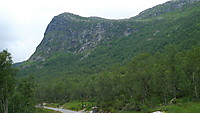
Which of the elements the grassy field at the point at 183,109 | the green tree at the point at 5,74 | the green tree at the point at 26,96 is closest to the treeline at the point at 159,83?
the grassy field at the point at 183,109

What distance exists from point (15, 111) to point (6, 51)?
19322mm

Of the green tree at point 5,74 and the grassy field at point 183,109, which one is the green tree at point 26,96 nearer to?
the green tree at point 5,74

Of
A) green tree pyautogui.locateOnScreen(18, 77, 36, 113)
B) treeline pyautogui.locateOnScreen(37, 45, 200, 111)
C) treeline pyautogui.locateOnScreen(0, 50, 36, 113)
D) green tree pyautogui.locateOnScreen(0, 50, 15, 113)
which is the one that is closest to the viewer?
green tree pyautogui.locateOnScreen(0, 50, 15, 113)

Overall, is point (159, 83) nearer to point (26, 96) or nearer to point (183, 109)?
point (183, 109)

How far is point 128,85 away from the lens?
80812 millimetres

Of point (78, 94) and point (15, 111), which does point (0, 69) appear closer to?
point (15, 111)

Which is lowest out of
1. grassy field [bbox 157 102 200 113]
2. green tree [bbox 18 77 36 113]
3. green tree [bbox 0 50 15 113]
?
grassy field [bbox 157 102 200 113]

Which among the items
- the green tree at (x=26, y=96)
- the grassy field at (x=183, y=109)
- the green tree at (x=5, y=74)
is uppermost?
the green tree at (x=5, y=74)

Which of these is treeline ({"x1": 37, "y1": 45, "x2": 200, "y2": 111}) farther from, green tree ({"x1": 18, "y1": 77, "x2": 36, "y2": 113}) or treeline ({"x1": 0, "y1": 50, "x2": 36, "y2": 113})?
treeline ({"x1": 0, "y1": 50, "x2": 36, "y2": 113})

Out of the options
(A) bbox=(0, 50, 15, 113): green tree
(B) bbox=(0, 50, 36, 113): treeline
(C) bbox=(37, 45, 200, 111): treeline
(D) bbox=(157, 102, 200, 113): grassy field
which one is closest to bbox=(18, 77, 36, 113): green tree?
(B) bbox=(0, 50, 36, 113): treeline

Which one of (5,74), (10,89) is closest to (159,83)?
(10,89)

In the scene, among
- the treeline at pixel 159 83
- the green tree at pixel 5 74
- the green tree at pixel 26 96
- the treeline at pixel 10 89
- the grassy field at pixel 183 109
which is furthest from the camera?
the treeline at pixel 159 83

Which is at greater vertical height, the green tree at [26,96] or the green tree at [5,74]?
the green tree at [5,74]

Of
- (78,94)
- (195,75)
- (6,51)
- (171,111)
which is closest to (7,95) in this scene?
(6,51)
